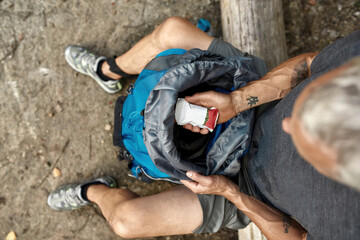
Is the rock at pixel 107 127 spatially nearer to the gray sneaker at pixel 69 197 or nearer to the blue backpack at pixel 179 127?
the gray sneaker at pixel 69 197

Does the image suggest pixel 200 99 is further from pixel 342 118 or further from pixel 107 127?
pixel 107 127

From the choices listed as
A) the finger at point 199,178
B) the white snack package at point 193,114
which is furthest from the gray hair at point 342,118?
the finger at point 199,178

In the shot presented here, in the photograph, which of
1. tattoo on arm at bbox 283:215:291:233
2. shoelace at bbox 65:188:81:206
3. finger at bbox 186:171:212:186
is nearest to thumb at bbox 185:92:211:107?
finger at bbox 186:171:212:186

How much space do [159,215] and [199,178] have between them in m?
0.56

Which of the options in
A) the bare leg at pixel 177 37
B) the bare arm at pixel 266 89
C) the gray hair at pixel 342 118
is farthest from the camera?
the bare leg at pixel 177 37

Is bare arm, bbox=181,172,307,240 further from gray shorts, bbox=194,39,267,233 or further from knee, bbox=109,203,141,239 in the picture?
knee, bbox=109,203,141,239

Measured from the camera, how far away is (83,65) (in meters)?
2.67

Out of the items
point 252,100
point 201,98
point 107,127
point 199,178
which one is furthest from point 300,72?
point 107,127

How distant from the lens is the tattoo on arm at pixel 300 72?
Result: 165cm

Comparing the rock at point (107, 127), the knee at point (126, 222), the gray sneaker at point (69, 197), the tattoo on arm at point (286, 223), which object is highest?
the rock at point (107, 127)

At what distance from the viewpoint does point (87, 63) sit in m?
2.65

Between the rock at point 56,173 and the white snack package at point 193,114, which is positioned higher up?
the white snack package at point 193,114

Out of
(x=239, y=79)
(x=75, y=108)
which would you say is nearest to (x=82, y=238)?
(x=75, y=108)

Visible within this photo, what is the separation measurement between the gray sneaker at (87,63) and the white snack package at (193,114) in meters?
1.50
